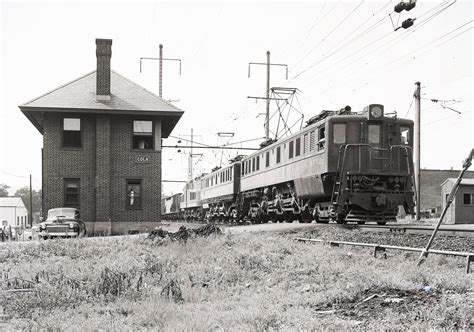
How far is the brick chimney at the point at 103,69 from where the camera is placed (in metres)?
27.5

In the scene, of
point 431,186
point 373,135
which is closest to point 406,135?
point 373,135

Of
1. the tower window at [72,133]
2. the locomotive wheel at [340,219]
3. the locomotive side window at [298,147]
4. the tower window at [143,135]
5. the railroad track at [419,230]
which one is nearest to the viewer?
the railroad track at [419,230]

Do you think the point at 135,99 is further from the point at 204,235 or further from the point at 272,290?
the point at 272,290

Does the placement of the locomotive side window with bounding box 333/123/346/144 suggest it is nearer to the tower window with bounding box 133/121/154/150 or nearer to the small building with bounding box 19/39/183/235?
the small building with bounding box 19/39/183/235

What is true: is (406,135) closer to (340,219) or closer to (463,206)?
(340,219)

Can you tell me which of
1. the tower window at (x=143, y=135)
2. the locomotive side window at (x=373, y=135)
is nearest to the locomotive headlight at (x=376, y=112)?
the locomotive side window at (x=373, y=135)

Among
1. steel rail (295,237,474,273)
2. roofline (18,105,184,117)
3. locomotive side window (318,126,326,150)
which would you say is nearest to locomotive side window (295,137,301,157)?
locomotive side window (318,126,326,150)

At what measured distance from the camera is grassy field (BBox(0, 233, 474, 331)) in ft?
20.0

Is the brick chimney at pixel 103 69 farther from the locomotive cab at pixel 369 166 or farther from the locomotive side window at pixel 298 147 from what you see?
the locomotive cab at pixel 369 166

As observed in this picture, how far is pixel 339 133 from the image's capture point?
57.6 ft

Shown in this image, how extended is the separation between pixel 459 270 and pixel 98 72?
73.3 ft

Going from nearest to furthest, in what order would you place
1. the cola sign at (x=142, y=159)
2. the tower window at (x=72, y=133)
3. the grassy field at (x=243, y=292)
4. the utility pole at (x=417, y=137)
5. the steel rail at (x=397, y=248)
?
the grassy field at (x=243, y=292), the steel rail at (x=397, y=248), the tower window at (x=72, y=133), the cola sign at (x=142, y=159), the utility pole at (x=417, y=137)

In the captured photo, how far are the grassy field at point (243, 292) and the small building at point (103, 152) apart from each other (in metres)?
13.6

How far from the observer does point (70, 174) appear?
26.6m
